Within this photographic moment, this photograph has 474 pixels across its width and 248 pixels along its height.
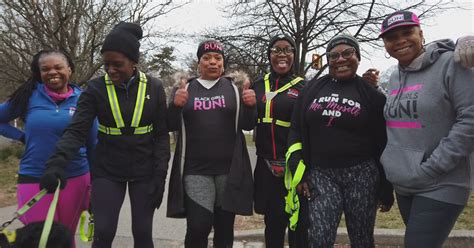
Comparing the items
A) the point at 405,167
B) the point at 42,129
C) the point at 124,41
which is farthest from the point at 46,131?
the point at 405,167

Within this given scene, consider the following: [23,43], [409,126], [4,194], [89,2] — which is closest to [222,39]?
[89,2]

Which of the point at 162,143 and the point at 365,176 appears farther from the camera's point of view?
the point at 162,143

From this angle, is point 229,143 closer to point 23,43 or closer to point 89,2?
point 89,2

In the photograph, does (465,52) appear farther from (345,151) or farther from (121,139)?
(121,139)

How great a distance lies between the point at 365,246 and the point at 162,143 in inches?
67.6

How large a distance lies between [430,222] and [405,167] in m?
0.36

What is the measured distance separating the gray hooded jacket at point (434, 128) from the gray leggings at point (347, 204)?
0.88ft

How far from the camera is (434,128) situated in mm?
2525

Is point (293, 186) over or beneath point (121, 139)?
beneath

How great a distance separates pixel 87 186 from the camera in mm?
3350

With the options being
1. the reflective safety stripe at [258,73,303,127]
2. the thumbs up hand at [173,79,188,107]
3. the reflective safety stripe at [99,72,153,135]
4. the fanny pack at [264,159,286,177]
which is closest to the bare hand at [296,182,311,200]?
the fanny pack at [264,159,286,177]

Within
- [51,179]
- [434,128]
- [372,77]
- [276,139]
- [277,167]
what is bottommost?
[277,167]

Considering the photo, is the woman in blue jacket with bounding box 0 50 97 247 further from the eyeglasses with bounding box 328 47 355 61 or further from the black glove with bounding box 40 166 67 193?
the eyeglasses with bounding box 328 47 355 61

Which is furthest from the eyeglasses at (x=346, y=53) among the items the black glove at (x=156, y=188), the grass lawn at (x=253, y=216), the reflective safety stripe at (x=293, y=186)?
the grass lawn at (x=253, y=216)
